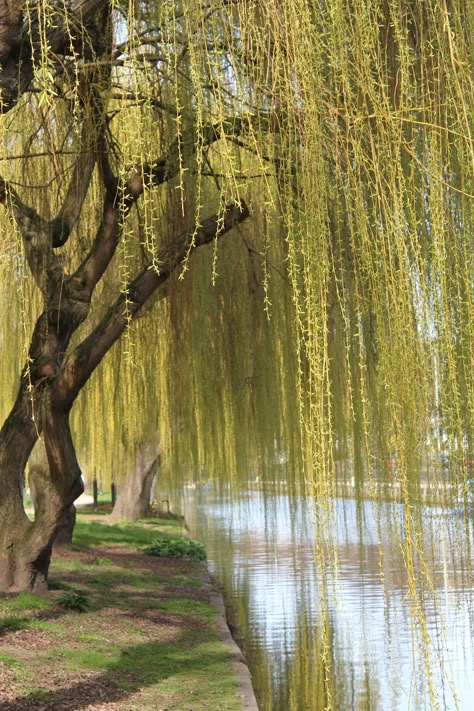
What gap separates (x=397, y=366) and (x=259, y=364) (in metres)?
3.95

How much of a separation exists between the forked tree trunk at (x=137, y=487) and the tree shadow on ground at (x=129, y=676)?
1123 centimetres

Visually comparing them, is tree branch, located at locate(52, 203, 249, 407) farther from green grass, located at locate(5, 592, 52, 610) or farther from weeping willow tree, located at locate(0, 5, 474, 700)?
green grass, located at locate(5, 592, 52, 610)

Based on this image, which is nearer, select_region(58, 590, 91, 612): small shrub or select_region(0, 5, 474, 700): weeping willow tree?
select_region(0, 5, 474, 700): weeping willow tree

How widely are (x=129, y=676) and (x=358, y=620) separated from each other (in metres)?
4.41

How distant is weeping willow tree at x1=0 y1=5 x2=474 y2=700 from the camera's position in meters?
3.37

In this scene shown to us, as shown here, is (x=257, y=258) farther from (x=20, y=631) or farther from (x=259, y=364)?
(x=20, y=631)

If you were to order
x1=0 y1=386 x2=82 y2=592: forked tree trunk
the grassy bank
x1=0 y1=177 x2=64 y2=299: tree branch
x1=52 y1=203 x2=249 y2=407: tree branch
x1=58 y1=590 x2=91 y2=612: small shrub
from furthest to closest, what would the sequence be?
1. x1=58 y1=590 x2=91 y2=612: small shrub
2. x1=0 y1=386 x2=82 y2=592: forked tree trunk
3. x1=52 y1=203 x2=249 y2=407: tree branch
4. x1=0 y1=177 x2=64 y2=299: tree branch
5. the grassy bank

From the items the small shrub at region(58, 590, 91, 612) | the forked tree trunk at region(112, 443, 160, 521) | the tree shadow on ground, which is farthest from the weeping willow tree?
the forked tree trunk at region(112, 443, 160, 521)

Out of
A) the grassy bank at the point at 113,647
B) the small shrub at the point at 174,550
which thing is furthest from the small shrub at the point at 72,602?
the small shrub at the point at 174,550

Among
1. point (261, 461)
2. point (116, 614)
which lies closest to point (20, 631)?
point (116, 614)

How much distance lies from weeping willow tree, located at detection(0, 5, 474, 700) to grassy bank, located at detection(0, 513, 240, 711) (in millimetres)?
812

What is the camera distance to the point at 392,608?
11734mm

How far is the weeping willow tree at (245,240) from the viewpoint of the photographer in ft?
11.1

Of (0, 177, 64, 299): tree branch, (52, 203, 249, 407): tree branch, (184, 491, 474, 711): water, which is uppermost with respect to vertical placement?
(0, 177, 64, 299): tree branch
